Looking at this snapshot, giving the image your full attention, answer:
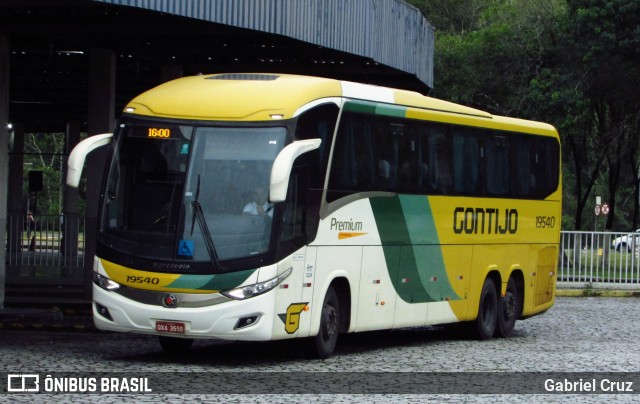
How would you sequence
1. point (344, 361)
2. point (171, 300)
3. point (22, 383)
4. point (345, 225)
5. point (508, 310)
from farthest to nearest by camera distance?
point (508, 310) → point (345, 225) → point (344, 361) → point (171, 300) → point (22, 383)

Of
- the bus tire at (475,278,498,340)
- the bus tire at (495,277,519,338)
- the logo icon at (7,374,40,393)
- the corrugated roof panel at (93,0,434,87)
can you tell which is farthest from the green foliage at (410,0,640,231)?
the logo icon at (7,374,40,393)

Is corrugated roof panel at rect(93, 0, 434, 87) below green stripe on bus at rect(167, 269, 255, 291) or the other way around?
the other way around

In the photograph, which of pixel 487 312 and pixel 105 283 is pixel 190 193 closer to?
pixel 105 283

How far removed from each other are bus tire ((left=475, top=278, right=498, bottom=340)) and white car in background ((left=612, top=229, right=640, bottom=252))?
15217mm

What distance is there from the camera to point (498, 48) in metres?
52.2

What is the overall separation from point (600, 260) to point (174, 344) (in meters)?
21.4

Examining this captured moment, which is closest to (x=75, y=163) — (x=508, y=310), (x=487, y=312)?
(x=487, y=312)

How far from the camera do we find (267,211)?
16.0m

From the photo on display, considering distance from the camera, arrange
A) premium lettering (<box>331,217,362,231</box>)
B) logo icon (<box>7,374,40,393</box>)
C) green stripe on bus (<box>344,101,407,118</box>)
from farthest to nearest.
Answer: green stripe on bus (<box>344,101,407,118</box>)
premium lettering (<box>331,217,362,231</box>)
logo icon (<box>7,374,40,393</box>)

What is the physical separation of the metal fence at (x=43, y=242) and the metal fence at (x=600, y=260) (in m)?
13.6

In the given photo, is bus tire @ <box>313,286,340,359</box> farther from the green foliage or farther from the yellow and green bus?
the green foliage

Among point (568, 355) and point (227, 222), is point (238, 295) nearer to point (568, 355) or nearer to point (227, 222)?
point (227, 222)

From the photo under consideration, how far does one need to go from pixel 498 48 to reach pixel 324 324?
3619 cm

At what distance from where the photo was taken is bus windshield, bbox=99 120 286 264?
15992 mm
